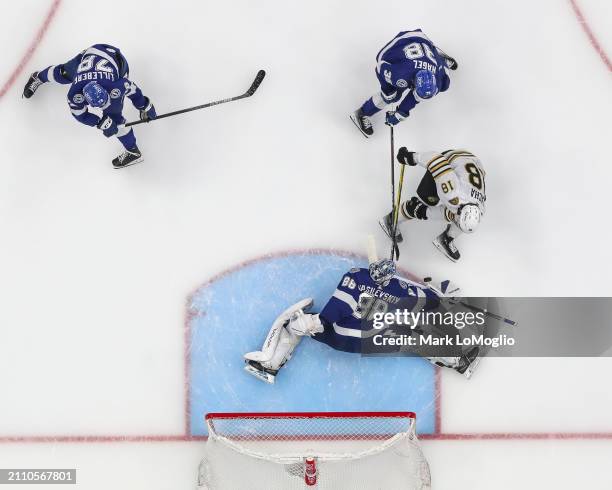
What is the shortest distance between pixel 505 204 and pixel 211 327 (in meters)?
2.07

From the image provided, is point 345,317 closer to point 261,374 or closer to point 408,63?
point 261,374

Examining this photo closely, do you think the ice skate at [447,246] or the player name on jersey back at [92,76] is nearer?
the player name on jersey back at [92,76]

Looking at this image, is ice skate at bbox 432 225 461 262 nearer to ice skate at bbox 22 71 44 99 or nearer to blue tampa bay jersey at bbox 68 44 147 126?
blue tampa bay jersey at bbox 68 44 147 126

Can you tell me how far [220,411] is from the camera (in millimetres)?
4637

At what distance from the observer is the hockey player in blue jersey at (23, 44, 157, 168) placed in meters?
4.23

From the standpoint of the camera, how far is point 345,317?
173 inches

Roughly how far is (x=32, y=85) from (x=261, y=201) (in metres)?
1.63

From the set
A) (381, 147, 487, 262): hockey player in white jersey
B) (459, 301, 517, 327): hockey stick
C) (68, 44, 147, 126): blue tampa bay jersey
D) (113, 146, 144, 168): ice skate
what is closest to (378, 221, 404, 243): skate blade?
(381, 147, 487, 262): hockey player in white jersey

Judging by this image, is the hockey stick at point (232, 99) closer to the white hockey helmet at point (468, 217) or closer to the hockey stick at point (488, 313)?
the white hockey helmet at point (468, 217)

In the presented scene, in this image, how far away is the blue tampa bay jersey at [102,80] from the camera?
4.25 m

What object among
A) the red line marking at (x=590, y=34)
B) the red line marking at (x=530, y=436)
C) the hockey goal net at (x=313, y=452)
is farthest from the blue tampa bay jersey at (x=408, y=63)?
the red line marking at (x=530, y=436)

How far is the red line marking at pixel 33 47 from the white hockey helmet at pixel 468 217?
296 cm

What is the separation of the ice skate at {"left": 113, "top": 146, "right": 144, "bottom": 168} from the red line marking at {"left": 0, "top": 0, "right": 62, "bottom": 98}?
0.89 meters

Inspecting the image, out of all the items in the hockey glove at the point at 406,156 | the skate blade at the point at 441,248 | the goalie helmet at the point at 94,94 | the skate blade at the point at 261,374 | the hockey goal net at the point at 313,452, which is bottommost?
the hockey goal net at the point at 313,452
